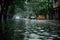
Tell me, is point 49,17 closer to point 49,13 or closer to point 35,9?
point 49,13

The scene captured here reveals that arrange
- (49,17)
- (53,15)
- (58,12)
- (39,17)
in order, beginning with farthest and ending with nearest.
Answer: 1. (39,17)
2. (49,17)
3. (53,15)
4. (58,12)

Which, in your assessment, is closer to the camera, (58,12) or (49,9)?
(58,12)

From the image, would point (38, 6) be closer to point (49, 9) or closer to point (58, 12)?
point (49, 9)

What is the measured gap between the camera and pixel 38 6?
138 feet

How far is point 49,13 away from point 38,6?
5.04 m

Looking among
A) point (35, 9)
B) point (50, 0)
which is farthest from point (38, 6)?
point (50, 0)

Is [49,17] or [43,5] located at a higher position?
[43,5]

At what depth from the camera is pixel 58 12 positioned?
31.7 metres

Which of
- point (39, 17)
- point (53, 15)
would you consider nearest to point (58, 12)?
point (53, 15)

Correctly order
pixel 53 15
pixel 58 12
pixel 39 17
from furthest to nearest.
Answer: pixel 39 17 < pixel 53 15 < pixel 58 12

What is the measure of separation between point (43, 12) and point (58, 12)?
11406 millimetres

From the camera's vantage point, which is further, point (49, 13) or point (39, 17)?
point (39, 17)

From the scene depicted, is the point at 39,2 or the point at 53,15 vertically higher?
the point at 39,2

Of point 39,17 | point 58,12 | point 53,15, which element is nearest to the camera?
point 58,12
